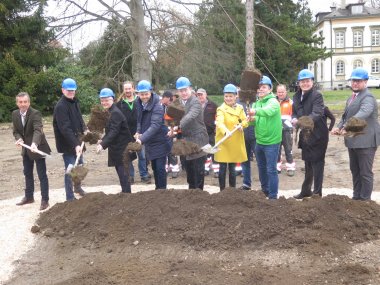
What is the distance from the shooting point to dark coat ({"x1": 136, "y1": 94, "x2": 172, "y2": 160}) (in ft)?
19.9

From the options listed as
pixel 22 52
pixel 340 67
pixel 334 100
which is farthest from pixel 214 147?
pixel 340 67

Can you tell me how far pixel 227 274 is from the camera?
404cm

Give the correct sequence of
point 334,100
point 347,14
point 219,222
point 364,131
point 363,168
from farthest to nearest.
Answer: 1. point 347,14
2. point 334,100
3. point 363,168
4. point 364,131
5. point 219,222

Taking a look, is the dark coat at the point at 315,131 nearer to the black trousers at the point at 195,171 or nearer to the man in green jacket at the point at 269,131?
the man in green jacket at the point at 269,131

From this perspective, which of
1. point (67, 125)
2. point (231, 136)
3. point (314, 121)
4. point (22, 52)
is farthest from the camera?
point (22, 52)

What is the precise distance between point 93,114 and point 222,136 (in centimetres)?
198

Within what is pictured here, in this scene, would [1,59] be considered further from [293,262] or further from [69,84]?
[293,262]

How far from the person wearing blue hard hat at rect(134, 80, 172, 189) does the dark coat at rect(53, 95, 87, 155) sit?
96cm

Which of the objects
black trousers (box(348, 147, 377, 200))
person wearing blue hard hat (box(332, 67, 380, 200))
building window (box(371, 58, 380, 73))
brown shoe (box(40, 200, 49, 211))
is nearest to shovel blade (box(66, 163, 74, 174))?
brown shoe (box(40, 200, 49, 211))

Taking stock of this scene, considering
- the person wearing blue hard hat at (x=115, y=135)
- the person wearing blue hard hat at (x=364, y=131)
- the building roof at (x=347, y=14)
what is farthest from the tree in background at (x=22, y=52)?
the building roof at (x=347, y=14)

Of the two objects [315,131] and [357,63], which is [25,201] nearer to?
[315,131]

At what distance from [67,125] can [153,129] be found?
49.8 inches

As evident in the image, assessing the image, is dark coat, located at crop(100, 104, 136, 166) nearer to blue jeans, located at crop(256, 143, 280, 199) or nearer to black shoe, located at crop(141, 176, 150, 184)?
blue jeans, located at crop(256, 143, 280, 199)

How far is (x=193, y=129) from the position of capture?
6.19 metres
